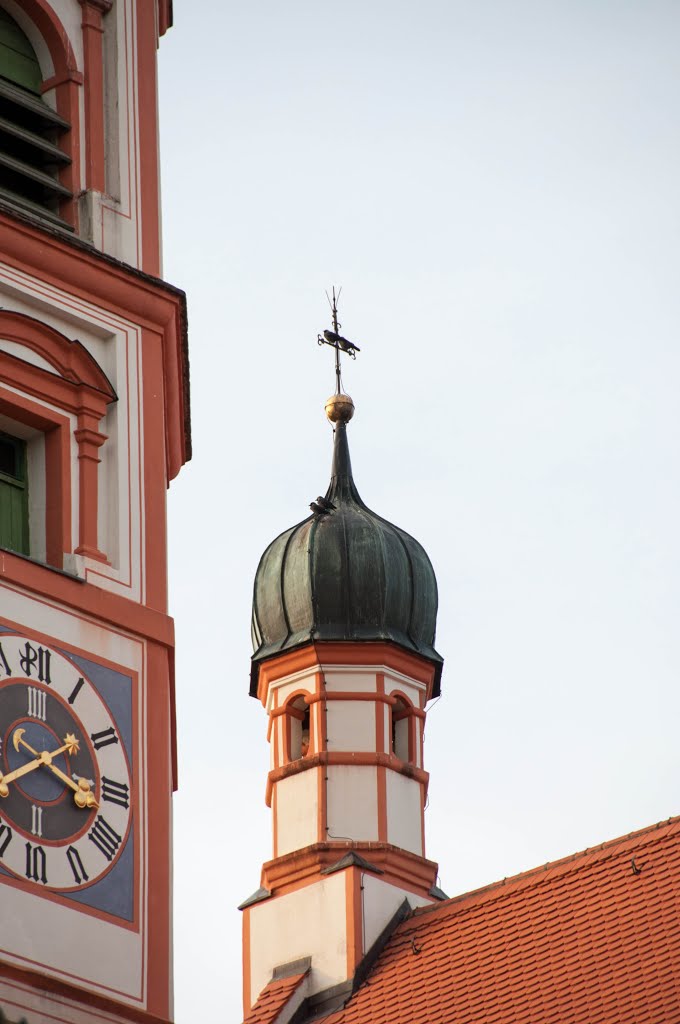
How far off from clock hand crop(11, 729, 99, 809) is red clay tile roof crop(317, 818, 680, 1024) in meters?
6.71

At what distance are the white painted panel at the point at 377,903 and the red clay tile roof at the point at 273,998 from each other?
736 mm

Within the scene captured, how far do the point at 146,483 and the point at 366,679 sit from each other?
1190cm

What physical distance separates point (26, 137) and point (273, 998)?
11.2 m

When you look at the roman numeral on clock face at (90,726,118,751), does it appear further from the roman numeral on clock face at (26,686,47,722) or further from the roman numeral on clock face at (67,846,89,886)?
the roman numeral on clock face at (67,846,89,886)

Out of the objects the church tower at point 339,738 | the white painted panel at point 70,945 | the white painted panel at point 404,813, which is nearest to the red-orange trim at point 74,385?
the white painted panel at point 70,945

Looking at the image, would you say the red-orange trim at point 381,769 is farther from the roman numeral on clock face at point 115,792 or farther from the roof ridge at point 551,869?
the roman numeral on clock face at point 115,792

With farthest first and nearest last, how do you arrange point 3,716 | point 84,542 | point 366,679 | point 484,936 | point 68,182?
point 366,679, point 484,936, point 68,182, point 84,542, point 3,716

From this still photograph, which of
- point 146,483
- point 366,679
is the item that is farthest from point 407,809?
point 146,483

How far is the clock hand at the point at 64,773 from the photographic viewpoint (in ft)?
56.0

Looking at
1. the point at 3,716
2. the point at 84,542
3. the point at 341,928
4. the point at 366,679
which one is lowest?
the point at 3,716

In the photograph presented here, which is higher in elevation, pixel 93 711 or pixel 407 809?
pixel 407 809

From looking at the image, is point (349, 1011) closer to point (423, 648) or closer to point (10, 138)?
point (423, 648)

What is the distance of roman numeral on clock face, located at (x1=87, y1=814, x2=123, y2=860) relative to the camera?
17266 mm

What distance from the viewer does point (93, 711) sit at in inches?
693
